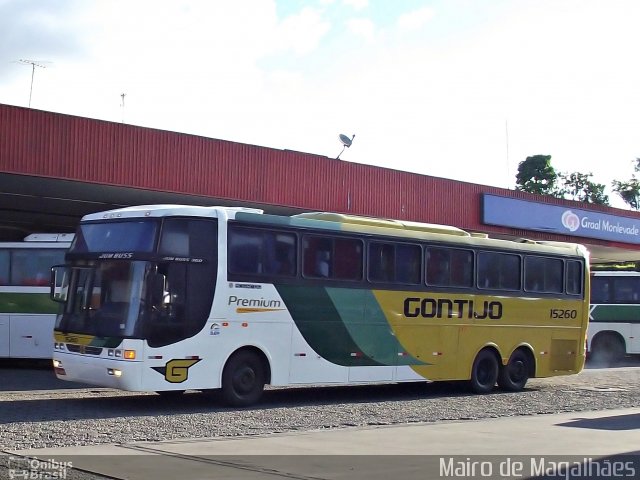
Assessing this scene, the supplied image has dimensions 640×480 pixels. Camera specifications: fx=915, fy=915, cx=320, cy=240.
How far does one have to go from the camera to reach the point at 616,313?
30.7 metres

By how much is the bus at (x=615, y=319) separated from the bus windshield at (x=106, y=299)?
20519 millimetres

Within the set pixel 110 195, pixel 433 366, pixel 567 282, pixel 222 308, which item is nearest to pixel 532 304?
pixel 567 282

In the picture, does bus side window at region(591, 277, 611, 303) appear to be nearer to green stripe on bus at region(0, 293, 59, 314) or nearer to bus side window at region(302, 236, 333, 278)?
bus side window at region(302, 236, 333, 278)

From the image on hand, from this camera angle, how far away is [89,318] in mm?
14164

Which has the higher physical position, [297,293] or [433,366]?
[297,293]

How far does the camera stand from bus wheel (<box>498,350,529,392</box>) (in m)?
19.4

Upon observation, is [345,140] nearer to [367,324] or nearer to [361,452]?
[367,324]

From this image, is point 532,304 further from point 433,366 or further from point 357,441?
point 357,441

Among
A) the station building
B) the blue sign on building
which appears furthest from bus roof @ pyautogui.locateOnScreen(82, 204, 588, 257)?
the blue sign on building

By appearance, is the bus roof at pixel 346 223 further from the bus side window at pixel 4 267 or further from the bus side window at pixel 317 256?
the bus side window at pixel 4 267

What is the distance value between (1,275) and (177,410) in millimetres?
9208

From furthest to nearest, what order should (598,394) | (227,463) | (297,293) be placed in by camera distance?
(598,394) → (297,293) → (227,463)

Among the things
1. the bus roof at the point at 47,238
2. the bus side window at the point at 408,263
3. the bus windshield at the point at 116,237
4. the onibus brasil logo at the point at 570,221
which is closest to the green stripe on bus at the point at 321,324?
the bus side window at the point at 408,263

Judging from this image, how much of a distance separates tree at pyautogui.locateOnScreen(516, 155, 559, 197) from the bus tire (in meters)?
47.6
